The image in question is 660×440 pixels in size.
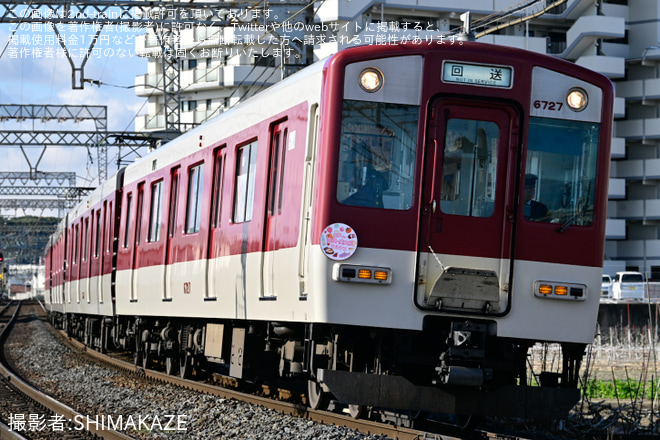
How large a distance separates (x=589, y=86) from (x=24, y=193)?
6632cm

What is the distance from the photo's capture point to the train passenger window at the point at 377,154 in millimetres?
7965

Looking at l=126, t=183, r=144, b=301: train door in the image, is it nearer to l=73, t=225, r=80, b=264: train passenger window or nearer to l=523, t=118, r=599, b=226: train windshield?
l=523, t=118, r=599, b=226: train windshield

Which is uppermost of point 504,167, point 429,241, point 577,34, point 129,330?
point 577,34

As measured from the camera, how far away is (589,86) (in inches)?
332

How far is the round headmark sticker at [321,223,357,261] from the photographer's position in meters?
7.80

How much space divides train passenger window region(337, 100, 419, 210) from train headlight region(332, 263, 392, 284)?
0.50 meters

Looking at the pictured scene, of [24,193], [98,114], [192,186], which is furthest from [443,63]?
[24,193]

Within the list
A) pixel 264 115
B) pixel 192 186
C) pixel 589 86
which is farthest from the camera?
pixel 192 186

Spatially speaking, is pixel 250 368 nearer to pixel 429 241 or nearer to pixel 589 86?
pixel 429 241

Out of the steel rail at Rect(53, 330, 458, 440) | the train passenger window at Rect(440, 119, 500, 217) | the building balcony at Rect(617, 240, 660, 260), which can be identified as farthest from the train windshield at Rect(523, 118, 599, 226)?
the building balcony at Rect(617, 240, 660, 260)

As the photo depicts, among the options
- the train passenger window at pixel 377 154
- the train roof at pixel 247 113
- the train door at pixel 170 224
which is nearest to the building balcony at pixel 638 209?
the train roof at pixel 247 113

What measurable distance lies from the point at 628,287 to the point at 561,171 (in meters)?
34.9

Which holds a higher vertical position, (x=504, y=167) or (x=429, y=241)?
(x=504, y=167)

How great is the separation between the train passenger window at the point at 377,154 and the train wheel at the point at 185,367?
6.54 metres
